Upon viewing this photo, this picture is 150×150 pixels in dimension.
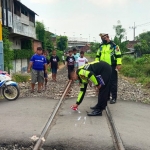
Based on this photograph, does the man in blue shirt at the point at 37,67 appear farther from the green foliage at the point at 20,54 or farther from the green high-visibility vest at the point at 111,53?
the green foliage at the point at 20,54

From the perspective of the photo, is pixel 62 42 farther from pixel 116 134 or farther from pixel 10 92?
pixel 116 134

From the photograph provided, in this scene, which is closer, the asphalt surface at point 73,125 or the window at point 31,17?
the asphalt surface at point 73,125

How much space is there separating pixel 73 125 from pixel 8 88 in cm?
396

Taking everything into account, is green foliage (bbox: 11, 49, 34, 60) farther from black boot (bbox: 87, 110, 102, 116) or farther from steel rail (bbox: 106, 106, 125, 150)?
steel rail (bbox: 106, 106, 125, 150)

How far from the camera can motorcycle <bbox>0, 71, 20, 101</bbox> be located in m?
9.50

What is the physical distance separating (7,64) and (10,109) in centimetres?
1021

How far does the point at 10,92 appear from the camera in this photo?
9625mm

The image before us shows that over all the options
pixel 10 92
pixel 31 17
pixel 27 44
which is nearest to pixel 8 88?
pixel 10 92

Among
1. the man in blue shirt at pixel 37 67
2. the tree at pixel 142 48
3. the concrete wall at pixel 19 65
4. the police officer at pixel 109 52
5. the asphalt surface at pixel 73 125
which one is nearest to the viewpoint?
the asphalt surface at pixel 73 125

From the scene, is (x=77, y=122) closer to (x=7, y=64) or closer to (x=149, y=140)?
(x=149, y=140)

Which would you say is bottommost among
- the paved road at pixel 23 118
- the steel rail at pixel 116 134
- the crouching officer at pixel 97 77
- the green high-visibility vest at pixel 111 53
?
the steel rail at pixel 116 134

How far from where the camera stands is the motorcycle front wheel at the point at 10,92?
374 inches

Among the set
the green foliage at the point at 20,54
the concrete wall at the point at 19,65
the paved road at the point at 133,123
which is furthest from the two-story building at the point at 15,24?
the paved road at the point at 133,123

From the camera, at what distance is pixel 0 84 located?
9367 mm
